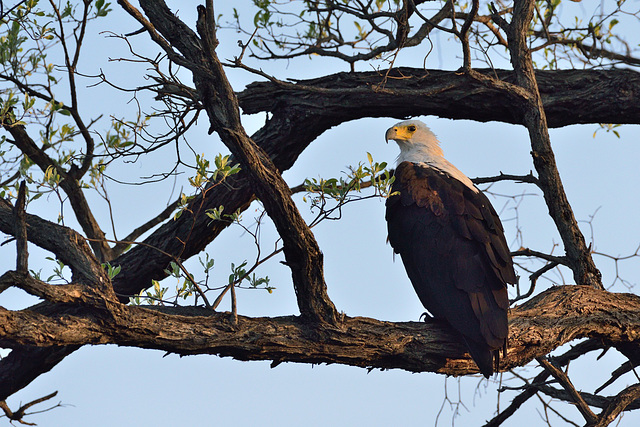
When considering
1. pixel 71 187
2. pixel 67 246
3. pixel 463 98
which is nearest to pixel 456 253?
pixel 463 98

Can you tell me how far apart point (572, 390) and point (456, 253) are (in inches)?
36.6

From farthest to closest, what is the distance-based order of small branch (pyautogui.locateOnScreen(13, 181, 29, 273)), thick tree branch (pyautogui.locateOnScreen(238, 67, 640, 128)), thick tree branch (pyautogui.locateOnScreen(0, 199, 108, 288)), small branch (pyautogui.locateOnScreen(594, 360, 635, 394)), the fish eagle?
thick tree branch (pyautogui.locateOnScreen(238, 67, 640, 128)), small branch (pyautogui.locateOnScreen(594, 360, 635, 394)), the fish eagle, thick tree branch (pyautogui.locateOnScreen(0, 199, 108, 288)), small branch (pyautogui.locateOnScreen(13, 181, 29, 273))

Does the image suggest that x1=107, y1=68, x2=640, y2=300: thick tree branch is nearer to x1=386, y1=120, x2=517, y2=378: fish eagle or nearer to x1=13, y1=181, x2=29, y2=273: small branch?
x1=386, y1=120, x2=517, y2=378: fish eagle

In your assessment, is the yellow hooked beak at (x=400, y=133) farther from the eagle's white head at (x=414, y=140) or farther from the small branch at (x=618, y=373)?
the small branch at (x=618, y=373)

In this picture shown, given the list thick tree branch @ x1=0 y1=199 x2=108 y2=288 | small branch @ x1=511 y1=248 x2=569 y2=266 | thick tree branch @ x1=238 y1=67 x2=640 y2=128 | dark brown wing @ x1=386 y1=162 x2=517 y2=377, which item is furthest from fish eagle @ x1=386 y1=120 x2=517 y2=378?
thick tree branch @ x1=0 y1=199 x2=108 y2=288

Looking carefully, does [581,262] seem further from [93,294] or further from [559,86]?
[93,294]

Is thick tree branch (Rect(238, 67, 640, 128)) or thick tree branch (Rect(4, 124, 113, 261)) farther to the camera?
thick tree branch (Rect(238, 67, 640, 128))

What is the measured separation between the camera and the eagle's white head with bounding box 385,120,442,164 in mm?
5199

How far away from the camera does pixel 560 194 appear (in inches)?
171

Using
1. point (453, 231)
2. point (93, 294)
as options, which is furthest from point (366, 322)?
point (93, 294)

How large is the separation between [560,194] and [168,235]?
242cm

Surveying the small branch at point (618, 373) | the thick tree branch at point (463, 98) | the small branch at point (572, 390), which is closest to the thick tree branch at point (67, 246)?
the thick tree branch at point (463, 98)

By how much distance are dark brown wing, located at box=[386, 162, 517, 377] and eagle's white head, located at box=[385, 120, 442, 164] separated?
89 cm

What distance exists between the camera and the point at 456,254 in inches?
150
